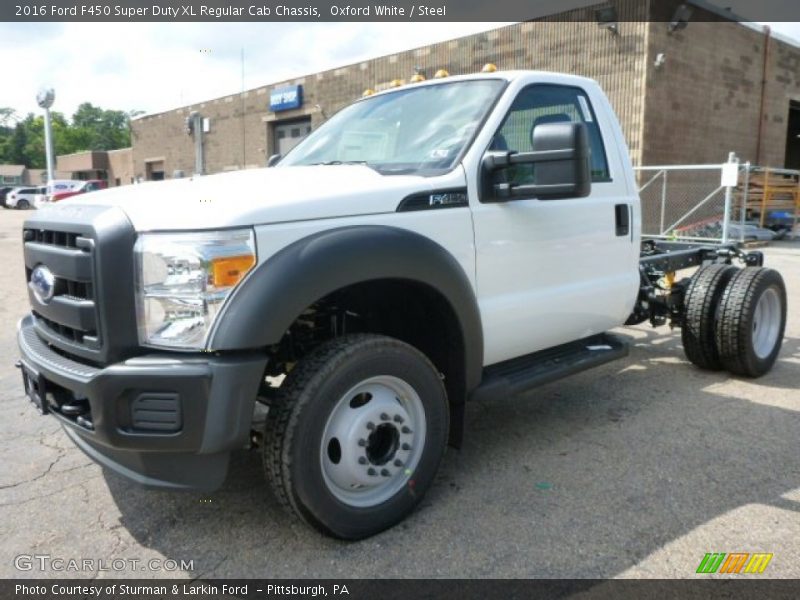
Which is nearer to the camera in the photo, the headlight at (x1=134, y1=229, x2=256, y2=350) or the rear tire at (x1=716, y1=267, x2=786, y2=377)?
the headlight at (x1=134, y1=229, x2=256, y2=350)

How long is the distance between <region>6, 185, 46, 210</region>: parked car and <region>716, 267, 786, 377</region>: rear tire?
51.7m

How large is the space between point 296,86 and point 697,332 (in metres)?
23.3

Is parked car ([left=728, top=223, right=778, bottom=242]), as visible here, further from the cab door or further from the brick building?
the cab door

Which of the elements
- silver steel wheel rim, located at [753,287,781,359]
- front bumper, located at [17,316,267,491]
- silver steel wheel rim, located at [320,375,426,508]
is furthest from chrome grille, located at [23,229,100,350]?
silver steel wheel rim, located at [753,287,781,359]

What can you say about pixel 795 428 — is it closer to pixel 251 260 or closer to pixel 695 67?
pixel 251 260

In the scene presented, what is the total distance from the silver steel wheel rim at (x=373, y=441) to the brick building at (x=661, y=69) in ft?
35.5

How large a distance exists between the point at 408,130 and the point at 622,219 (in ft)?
4.88

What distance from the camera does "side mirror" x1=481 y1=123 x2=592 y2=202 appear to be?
2.99m

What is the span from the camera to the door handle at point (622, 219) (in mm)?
4246

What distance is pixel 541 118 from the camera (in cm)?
388

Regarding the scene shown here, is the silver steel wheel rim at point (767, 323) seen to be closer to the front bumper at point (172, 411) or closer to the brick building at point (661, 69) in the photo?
the front bumper at point (172, 411)

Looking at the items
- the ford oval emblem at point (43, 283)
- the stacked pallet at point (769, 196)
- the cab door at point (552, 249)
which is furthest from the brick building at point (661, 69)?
the ford oval emblem at point (43, 283)

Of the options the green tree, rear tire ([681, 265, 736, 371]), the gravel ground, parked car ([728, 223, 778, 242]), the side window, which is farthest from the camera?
the green tree

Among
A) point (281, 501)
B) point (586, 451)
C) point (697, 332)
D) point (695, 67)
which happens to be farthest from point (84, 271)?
point (695, 67)
